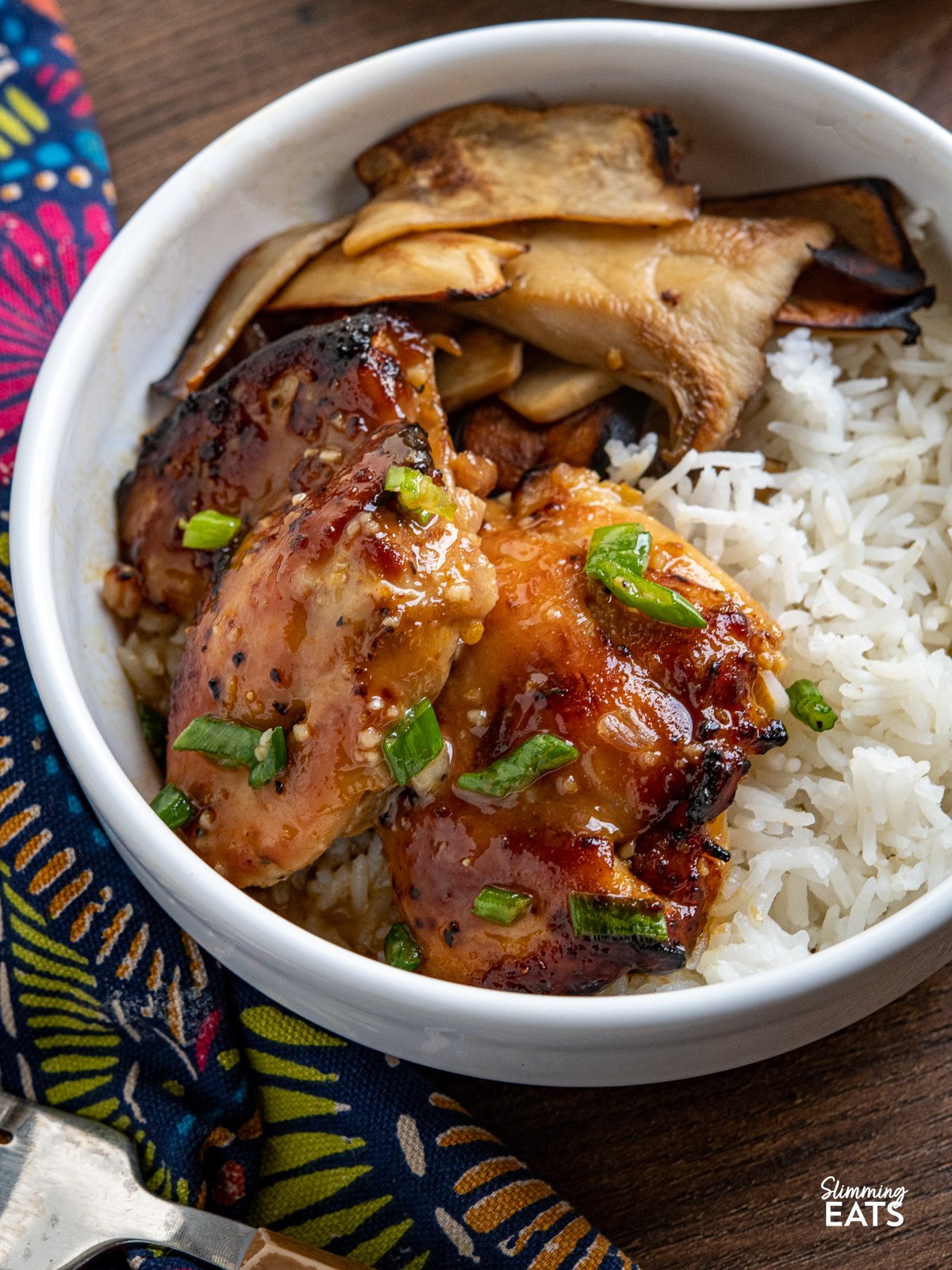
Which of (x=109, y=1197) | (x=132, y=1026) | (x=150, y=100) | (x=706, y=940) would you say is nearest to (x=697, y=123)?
(x=150, y=100)

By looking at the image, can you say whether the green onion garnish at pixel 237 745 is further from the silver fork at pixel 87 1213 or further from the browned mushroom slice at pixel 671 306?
the browned mushroom slice at pixel 671 306

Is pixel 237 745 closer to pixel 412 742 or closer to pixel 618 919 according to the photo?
pixel 412 742

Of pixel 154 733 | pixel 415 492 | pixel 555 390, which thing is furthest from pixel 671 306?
pixel 154 733

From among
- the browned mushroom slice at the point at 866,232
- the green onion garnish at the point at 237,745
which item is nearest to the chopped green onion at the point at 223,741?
the green onion garnish at the point at 237,745

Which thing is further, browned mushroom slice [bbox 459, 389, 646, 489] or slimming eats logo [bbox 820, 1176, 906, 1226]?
browned mushroom slice [bbox 459, 389, 646, 489]

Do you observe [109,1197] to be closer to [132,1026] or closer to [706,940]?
[132,1026]

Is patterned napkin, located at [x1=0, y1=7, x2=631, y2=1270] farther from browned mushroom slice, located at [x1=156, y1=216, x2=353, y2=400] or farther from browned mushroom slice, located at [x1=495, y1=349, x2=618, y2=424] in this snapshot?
browned mushroom slice, located at [x1=495, y1=349, x2=618, y2=424]

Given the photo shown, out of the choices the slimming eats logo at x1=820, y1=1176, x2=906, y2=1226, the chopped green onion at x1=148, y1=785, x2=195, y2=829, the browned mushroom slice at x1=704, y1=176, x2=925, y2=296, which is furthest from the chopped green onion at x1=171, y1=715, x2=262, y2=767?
the browned mushroom slice at x1=704, y1=176, x2=925, y2=296
